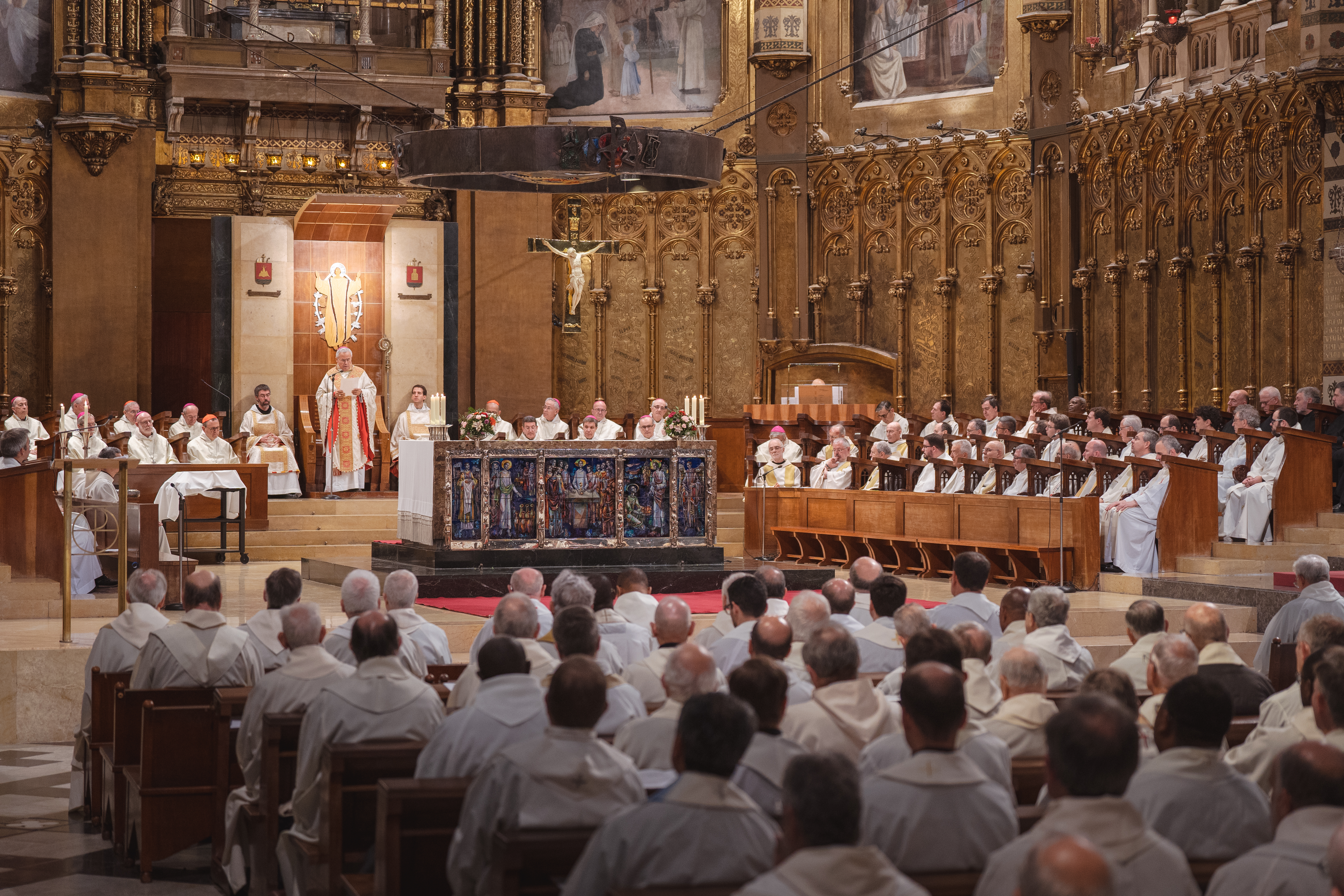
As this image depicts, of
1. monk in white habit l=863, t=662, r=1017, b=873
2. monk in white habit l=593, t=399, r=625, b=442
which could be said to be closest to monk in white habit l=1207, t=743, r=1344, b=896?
monk in white habit l=863, t=662, r=1017, b=873

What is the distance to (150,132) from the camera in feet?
61.2

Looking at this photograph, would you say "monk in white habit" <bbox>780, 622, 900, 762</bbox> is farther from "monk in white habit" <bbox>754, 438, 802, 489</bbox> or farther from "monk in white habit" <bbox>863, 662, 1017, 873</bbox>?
"monk in white habit" <bbox>754, 438, 802, 489</bbox>

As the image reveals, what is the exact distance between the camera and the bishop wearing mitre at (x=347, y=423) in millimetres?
17469

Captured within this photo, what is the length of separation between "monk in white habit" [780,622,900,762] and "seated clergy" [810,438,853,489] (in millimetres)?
10715

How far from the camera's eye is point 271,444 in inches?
667

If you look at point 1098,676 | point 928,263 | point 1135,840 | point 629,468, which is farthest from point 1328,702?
point 928,263

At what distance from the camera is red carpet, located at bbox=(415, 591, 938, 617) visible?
11.3 meters

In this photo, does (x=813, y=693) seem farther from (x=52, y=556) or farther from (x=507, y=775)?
(x=52, y=556)

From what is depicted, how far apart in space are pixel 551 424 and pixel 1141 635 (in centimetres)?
1169

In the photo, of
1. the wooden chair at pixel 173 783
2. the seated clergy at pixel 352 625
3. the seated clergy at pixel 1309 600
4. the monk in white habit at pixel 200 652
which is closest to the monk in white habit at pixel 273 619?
the monk in white habit at pixel 200 652

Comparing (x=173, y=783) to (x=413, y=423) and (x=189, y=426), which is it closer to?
(x=189, y=426)

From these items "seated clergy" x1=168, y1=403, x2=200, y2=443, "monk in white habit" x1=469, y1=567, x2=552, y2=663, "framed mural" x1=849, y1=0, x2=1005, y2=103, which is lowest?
"monk in white habit" x1=469, y1=567, x2=552, y2=663

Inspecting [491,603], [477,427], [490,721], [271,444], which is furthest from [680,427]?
[490,721]

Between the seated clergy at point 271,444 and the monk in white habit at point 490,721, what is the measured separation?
12.0 meters
